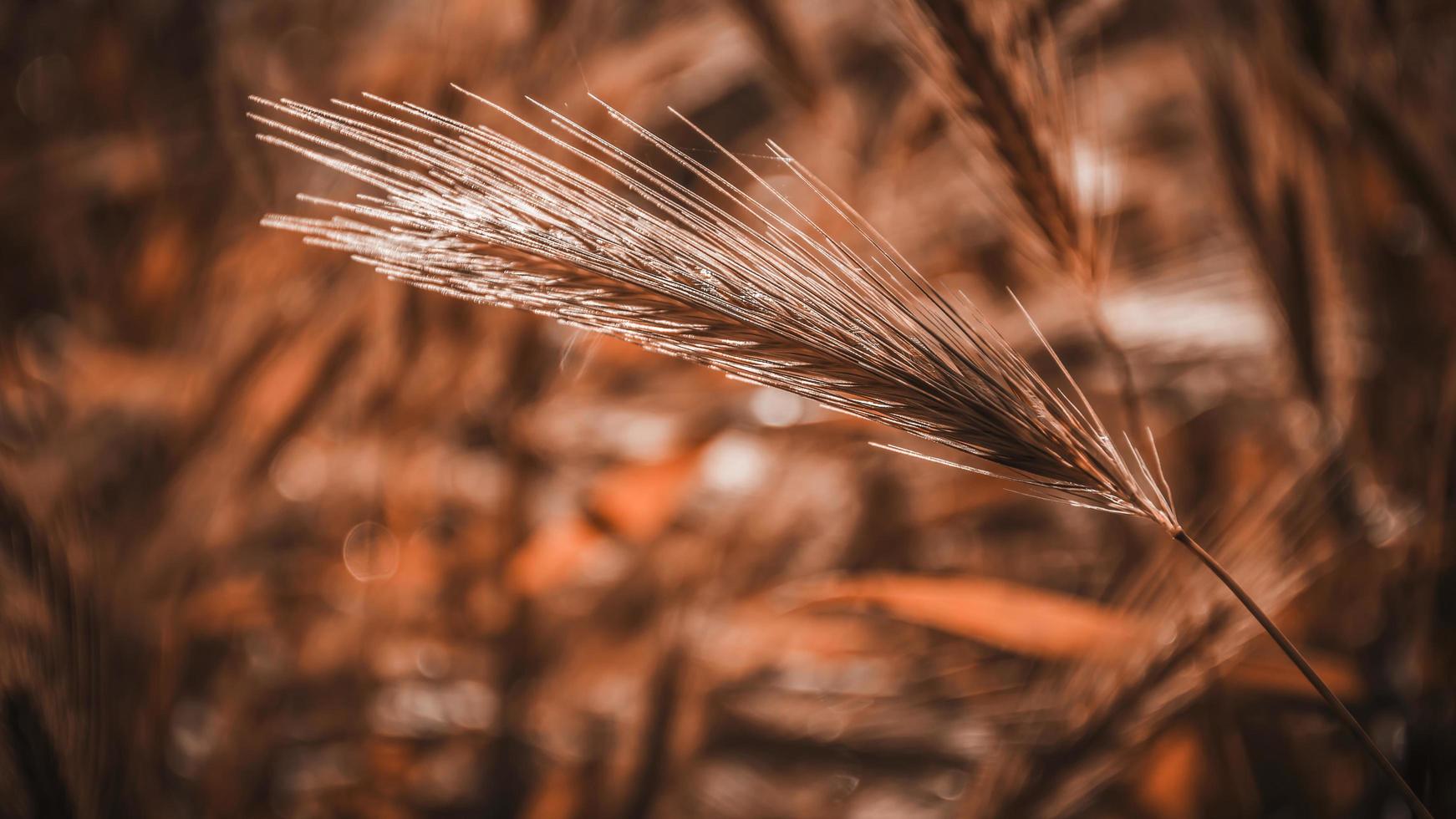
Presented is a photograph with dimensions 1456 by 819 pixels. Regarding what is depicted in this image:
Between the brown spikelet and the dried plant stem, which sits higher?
the brown spikelet

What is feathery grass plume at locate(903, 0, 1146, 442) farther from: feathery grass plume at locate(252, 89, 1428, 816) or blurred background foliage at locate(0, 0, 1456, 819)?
feathery grass plume at locate(252, 89, 1428, 816)

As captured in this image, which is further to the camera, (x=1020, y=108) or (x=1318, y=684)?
(x=1020, y=108)

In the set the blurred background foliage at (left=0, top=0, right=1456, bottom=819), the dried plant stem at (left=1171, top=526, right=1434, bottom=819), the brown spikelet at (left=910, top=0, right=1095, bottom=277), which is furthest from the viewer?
the blurred background foliage at (left=0, top=0, right=1456, bottom=819)

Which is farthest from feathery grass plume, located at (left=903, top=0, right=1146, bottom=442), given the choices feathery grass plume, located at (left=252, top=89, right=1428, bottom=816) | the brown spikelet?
feathery grass plume, located at (left=252, top=89, right=1428, bottom=816)

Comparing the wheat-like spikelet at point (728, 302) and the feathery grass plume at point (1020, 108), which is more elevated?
the feathery grass plume at point (1020, 108)

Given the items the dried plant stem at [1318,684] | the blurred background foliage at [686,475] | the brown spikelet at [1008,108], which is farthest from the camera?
the blurred background foliage at [686,475]

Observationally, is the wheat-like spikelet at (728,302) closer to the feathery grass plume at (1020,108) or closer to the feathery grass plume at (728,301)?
the feathery grass plume at (728,301)

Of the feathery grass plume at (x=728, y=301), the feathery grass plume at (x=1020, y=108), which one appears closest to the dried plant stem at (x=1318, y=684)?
the feathery grass plume at (x=728, y=301)

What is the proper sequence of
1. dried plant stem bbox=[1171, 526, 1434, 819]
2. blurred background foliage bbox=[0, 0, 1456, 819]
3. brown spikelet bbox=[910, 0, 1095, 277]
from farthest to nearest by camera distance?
blurred background foliage bbox=[0, 0, 1456, 819] → brown spikelet bbox=[910, 0, 1095, 277] → dried plant stem bbox=[1171, 526, 1434, 819]

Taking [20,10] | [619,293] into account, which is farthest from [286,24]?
[619,293]

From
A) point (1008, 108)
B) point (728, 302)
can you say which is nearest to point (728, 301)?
point (728, 302)

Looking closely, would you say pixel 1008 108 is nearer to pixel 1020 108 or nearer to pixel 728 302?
pixel 1020 108
